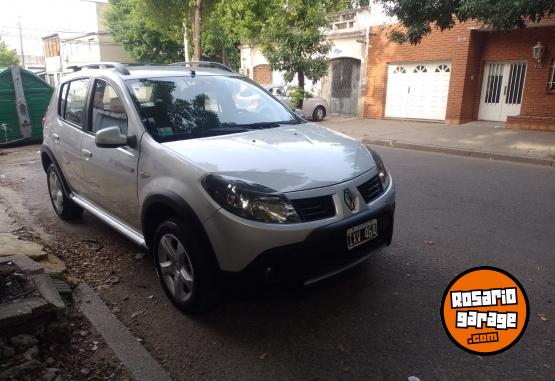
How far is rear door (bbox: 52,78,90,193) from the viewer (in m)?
4.40

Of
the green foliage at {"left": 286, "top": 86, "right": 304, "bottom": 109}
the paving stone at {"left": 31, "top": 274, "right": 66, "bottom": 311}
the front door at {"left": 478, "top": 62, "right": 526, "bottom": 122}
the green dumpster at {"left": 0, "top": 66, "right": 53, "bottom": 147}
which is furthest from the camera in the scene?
the green foliage at {"left": 286, "top": 86, "right": 304, "bottom": 109}

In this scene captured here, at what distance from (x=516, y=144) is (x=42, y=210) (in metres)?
10.4

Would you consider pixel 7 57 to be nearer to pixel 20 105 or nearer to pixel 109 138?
pixel 20 105

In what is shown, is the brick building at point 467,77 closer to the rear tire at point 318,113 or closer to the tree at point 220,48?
the rear tire at point 318,113

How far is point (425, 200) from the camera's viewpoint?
5980 millimetres

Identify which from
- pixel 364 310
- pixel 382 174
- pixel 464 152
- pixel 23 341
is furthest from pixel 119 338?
pixel 464 152

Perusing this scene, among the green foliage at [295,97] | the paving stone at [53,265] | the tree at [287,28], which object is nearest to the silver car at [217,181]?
the paving stone at [53,265]

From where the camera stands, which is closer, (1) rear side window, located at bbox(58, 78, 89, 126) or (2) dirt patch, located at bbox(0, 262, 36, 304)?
(2) dirt patch, located at bbox(0, 262, 36, 304)

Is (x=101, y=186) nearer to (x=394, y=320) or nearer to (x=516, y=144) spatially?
(x=394, y=320)

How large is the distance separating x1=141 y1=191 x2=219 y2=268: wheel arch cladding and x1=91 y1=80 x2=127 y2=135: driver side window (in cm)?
82

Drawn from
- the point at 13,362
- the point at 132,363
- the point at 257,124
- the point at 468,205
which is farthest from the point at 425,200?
the point at 13,362

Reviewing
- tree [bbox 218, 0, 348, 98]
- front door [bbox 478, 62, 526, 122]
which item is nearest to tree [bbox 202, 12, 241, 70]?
tree [bbox 218, 0, 348, 98]

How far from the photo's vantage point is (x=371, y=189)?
10.3 feet

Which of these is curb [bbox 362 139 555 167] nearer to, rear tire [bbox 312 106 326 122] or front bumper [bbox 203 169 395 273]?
rear tire [bbox 312 106 326 122]
